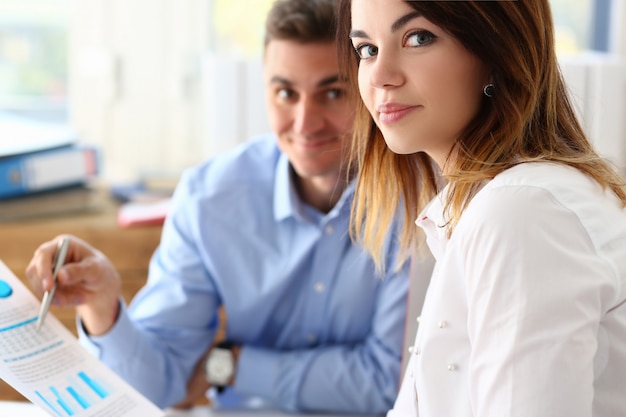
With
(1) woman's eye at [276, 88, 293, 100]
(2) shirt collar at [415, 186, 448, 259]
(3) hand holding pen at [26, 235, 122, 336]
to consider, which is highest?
(1) woman's eye at [276, 88, 293, 100]

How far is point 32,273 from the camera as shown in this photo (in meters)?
1.21

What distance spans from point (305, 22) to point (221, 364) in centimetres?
59

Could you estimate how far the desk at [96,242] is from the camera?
76.9 inches

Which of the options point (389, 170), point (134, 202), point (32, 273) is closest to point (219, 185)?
point (32, 273)

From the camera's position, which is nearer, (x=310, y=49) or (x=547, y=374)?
(x=547, y=374)

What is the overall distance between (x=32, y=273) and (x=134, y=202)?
94 centimetres

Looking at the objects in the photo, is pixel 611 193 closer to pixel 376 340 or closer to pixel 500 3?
pixel 500 3

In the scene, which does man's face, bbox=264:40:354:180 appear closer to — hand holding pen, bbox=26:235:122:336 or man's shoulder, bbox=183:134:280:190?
man's shoulder, bbox=183:134:280:190

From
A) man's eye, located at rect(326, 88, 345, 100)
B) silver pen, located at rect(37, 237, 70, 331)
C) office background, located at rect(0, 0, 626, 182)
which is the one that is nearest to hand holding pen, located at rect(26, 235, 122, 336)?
silver pen, located at rect(37, 237, 70, 331)

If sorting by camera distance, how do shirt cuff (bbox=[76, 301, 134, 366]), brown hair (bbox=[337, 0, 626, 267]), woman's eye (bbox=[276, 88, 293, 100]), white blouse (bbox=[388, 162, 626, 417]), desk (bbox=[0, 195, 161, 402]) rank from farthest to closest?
desk (bbox=[0, 195, 161, 402])
woman's eye (bbox=[276, 88, 293, 100])
shirt cuff (bbox=[76, 301, 134, 366])
brown hair (bbox=[337, 0, 626, 267])
white blouse (bbox=[388, 162, 626, 417])

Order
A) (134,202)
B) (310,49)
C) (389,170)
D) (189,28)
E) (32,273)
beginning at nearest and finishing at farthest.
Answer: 1. (389,170)
2. (32,273)
3. (310,49)
4. (134,202)
5. (189,28)

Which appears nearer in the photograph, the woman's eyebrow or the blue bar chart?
the woman's eyebrow

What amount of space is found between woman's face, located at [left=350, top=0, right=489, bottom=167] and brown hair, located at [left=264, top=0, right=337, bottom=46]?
502 mm

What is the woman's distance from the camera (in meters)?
0.71
